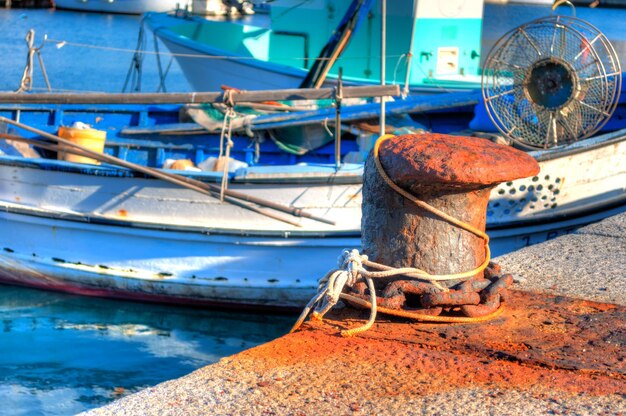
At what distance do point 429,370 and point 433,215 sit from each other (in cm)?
76

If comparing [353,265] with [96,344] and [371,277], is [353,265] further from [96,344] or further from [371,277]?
[96,344]

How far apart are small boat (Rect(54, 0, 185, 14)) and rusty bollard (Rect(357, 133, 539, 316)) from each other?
46.5 m

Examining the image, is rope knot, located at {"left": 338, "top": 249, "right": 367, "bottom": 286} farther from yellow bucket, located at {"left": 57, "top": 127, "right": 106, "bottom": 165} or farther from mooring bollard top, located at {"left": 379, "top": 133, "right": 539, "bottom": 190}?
yellow bucket, located at {"left": 57, "top": 127, "right": 106, "bottom": 165}

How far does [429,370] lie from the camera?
11.5ft

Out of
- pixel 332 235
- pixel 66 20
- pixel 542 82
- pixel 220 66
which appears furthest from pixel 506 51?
pixel 66 20

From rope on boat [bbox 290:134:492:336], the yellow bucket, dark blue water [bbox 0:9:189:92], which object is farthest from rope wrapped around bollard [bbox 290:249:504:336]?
dark blue water [bbox 0:9:189:92]

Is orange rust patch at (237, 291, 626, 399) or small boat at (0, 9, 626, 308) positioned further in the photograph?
small boat at (0, 9, 626, 308)

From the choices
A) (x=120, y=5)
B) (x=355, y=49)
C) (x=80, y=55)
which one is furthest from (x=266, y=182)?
(x=120, y=5)

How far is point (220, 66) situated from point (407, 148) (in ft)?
35.8

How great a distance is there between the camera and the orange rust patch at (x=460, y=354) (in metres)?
3.41

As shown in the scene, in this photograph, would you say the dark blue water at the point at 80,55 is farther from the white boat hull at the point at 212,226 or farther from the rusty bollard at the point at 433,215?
the rusty bollard at the point at 433,215

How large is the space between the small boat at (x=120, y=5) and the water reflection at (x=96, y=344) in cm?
4141

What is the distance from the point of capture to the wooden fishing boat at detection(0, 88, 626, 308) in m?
8.05

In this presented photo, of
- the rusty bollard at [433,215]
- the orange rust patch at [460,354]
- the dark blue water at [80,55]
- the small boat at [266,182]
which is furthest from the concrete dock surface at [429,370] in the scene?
the dark blue water at [80,55]
